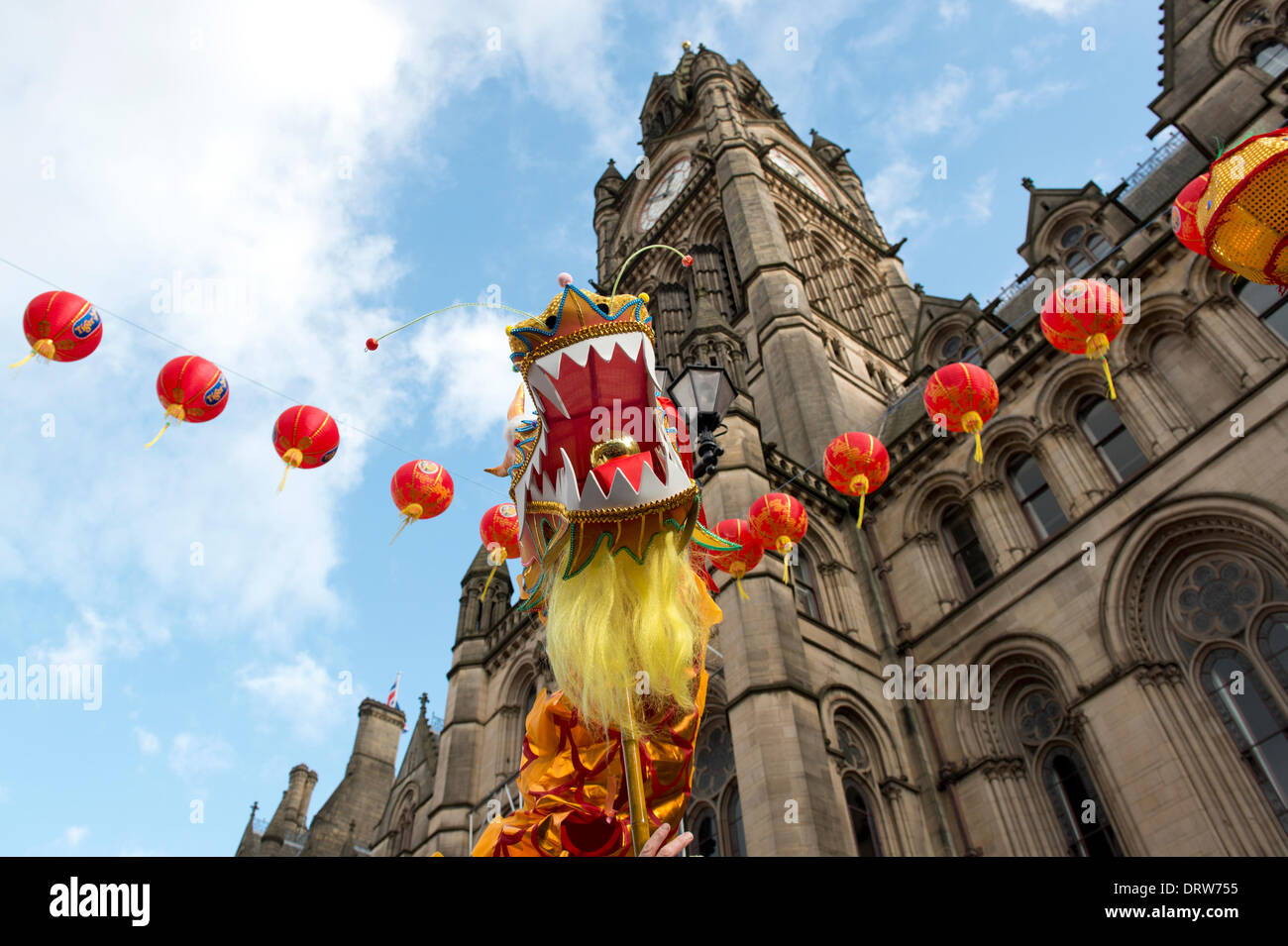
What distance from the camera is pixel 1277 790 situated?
9297 millimetres

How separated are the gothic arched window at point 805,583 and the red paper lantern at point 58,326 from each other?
1097 cm

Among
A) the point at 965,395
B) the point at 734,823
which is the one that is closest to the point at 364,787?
the point at 734,823

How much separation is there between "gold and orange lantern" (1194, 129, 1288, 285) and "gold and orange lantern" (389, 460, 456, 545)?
672cm

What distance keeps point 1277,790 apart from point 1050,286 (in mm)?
10254

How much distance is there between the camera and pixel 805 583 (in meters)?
15.4

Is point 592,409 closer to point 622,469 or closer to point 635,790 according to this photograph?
point 622,469

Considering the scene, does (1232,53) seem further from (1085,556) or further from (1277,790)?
(1277,790)

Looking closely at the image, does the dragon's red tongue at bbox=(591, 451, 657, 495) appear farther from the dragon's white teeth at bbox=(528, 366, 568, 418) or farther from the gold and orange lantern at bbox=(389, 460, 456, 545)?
the gold and orange lantern at bbox=(389, 460, 456, 545)

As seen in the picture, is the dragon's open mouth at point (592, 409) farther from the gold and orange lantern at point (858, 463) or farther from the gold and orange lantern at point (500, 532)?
the gold and orange lantern at point (858, 463)

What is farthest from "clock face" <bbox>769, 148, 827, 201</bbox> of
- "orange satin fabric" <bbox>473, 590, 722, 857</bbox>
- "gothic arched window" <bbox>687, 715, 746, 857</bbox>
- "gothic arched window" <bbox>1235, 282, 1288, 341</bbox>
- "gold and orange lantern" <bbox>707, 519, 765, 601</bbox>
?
"orange satin fabric" <bbox>473, 590, 722, 857</bbox>

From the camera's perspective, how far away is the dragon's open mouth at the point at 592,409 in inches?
152

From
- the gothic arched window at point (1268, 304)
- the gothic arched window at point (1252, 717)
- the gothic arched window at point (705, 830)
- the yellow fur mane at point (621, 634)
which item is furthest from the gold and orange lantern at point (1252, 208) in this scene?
the gothic arched window at point (705, 830)
